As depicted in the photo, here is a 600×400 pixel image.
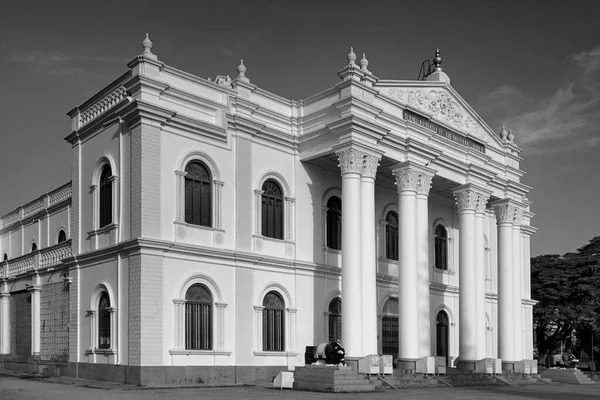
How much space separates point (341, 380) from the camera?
22500 mm

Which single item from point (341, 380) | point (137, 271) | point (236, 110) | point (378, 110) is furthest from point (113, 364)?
point (378, 110)

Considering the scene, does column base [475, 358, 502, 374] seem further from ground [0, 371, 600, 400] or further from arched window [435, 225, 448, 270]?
ground [0, 371, 600, 400]

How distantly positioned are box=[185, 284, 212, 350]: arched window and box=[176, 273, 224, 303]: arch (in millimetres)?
143

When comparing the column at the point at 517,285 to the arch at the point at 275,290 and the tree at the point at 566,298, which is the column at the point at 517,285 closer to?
the arch at the point at 275,290

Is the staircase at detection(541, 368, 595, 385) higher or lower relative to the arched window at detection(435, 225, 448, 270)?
lower

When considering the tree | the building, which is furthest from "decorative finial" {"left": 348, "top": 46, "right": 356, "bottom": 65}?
the tree

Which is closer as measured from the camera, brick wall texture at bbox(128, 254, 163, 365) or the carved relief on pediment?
brick wall texture at bbox(128, 254, 163, 365)

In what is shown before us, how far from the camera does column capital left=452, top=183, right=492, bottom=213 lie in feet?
103

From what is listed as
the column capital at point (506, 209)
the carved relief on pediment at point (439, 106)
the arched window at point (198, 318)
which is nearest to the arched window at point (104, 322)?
the arched window at point (198, 318)

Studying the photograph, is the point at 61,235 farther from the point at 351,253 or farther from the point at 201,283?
the point at 351,253

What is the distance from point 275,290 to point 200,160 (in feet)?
18.0

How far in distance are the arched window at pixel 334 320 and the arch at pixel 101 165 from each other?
997cm

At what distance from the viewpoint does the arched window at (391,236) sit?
32.0 metres

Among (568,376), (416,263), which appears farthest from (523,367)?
(416,263)
